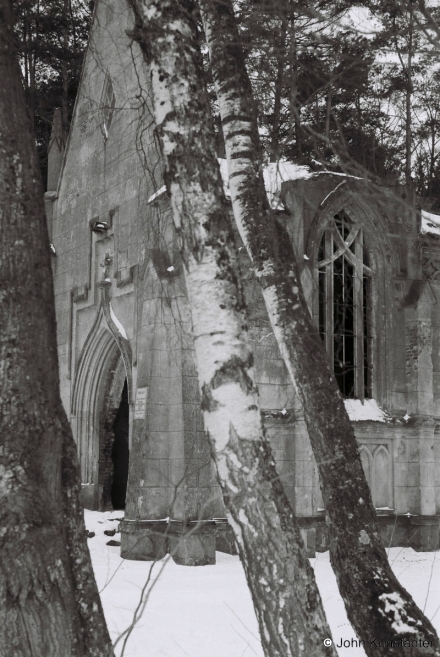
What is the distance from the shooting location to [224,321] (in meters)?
4.05

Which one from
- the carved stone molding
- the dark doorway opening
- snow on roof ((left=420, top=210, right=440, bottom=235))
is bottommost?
the dark doorway opening

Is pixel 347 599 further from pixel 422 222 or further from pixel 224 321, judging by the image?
pixel 422 222

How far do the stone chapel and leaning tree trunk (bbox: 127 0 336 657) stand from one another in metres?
7.21

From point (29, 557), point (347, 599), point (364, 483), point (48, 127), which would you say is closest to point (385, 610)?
point (347, 599)

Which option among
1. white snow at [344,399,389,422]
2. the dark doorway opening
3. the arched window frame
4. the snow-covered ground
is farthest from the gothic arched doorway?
white snow at [344,399,389,422]

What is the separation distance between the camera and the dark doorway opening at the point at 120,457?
17.0 m

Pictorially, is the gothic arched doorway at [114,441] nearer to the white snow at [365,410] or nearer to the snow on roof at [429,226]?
the white snow at [365,410]

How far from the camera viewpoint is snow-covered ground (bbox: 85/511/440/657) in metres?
6.88

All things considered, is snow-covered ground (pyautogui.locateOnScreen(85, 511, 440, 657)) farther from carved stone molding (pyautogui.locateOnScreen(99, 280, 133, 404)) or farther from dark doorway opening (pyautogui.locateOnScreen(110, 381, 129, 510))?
dark doorway opening (pyautogui.locateOnScreen(110, 381, 129, 510))

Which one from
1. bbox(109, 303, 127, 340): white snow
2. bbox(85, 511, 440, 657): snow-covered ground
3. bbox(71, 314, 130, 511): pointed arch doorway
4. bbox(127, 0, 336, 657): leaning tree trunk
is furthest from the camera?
bbox(71, 314, 130, 511): pointed arch doorway

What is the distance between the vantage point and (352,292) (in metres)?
15.2

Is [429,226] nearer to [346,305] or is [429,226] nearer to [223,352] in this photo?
[346,305]

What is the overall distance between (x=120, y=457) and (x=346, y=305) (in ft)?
19.2

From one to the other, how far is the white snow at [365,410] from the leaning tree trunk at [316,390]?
28.8 feet
